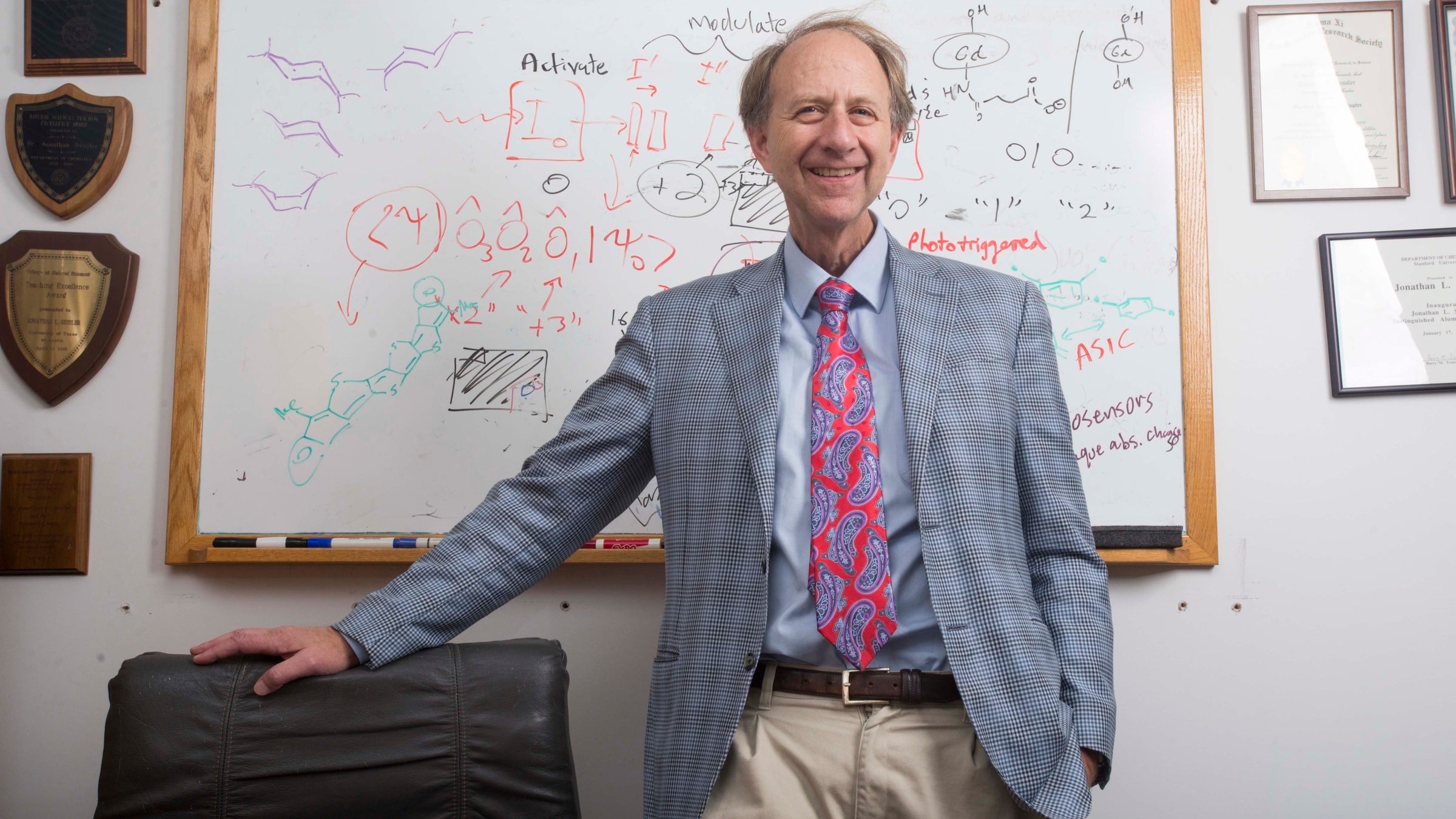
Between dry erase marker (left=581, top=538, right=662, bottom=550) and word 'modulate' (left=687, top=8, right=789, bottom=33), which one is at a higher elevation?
word 'modulate' (left=687, top=8, right=789, bottom=33)

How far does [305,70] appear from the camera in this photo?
1.97 metres

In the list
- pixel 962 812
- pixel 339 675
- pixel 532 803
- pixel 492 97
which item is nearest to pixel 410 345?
pixel 492 97

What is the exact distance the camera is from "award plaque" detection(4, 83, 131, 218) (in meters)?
1.97

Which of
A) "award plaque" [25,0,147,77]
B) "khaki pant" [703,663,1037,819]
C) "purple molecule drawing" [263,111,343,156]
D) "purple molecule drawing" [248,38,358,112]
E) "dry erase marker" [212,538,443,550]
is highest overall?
"award plaque" [25,0,147,77]

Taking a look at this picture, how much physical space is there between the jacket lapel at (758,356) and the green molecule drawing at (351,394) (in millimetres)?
771

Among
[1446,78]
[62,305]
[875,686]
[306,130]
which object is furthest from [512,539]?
[1446,78]

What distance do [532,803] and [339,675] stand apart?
0.29m

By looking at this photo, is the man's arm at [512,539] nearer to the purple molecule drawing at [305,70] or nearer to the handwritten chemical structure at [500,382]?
the handwritten chemical structure at [500,382]

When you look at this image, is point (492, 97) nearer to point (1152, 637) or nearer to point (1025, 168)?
point (1025, 168)

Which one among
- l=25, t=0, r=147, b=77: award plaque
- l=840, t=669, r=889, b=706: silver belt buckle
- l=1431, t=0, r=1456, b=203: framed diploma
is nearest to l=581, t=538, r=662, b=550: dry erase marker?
l=840, t=669, r=889, b=706: silver belt buckle

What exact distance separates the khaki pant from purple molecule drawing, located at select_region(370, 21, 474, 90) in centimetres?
144

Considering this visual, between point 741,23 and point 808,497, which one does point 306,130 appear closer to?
point 741,23

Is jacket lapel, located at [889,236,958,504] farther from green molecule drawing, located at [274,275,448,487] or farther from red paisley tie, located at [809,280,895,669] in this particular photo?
green molecule drawing, located at [274,275,448,487]

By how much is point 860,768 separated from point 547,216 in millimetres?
1231
